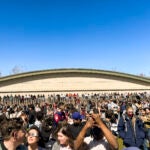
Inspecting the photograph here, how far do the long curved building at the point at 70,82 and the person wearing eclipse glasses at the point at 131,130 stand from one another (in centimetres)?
3292

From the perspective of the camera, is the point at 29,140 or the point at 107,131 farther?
the point at 29,140

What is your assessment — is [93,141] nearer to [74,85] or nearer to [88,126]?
[88,126]

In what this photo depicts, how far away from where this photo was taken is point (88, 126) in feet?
14.9

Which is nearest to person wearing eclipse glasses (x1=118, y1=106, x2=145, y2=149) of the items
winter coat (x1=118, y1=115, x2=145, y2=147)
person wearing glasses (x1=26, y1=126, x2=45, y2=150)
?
winter coat (x1=118, y1=115, x2=145, y2=147)

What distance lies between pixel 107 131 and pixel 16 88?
123 ft

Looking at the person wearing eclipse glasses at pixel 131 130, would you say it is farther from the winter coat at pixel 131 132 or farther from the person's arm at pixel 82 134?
the person's arm at pixel 82 134

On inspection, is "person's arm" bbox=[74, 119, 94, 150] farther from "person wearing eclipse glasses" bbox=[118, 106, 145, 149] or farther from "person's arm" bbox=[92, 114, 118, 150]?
"person wearing eclipse glasses" bbox=[118, 106, 145, 149]

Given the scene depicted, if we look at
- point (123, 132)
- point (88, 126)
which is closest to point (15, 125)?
point (88, 126)

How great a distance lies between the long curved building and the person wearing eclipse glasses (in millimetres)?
32923

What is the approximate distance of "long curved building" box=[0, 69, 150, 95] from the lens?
41000 mm

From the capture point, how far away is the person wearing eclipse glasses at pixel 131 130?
768cm

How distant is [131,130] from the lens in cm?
779

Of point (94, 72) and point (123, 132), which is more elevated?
point (94, 72)

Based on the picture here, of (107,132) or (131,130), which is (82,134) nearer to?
(107,132)
